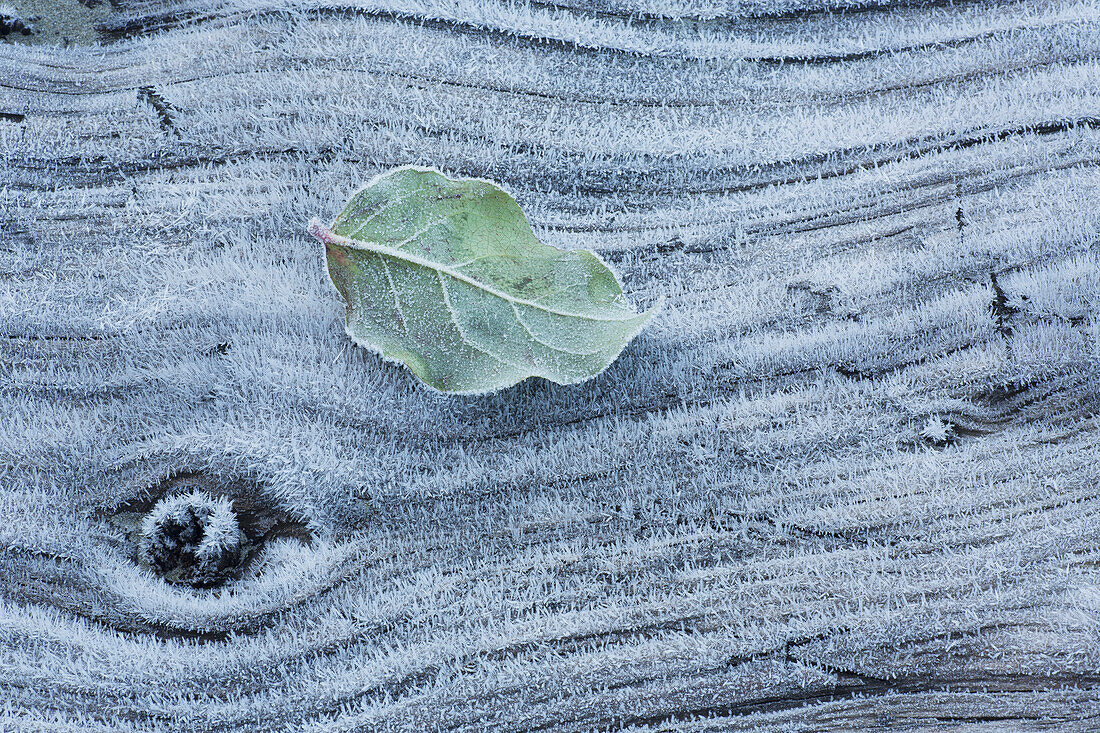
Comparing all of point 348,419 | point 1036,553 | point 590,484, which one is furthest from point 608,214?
point 1036,553

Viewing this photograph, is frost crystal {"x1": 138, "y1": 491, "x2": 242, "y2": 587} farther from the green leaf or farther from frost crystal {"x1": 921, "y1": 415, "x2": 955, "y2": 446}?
frost crystal {"x1": 921, "y1": 415, "x2": 955, "y2": 446}

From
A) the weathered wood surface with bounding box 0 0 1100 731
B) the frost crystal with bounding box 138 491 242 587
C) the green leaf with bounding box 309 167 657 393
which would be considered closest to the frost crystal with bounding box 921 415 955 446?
the weathered wood surface with bounding box 0 0 1100 731

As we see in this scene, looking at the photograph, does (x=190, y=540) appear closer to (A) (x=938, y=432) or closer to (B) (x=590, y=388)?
(B) (x=590, y=388)

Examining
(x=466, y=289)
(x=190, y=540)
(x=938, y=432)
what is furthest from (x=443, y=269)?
(x=938, y=432)

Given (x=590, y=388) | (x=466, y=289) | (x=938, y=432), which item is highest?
(x=466, y=289)

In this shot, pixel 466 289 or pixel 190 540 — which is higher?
pixel 466 289

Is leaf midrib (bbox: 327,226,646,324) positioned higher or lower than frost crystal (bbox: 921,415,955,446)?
higher

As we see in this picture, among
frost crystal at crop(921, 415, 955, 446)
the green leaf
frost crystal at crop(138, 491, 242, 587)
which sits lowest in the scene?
frost crystal at crop(138, 491, 242, 587)
